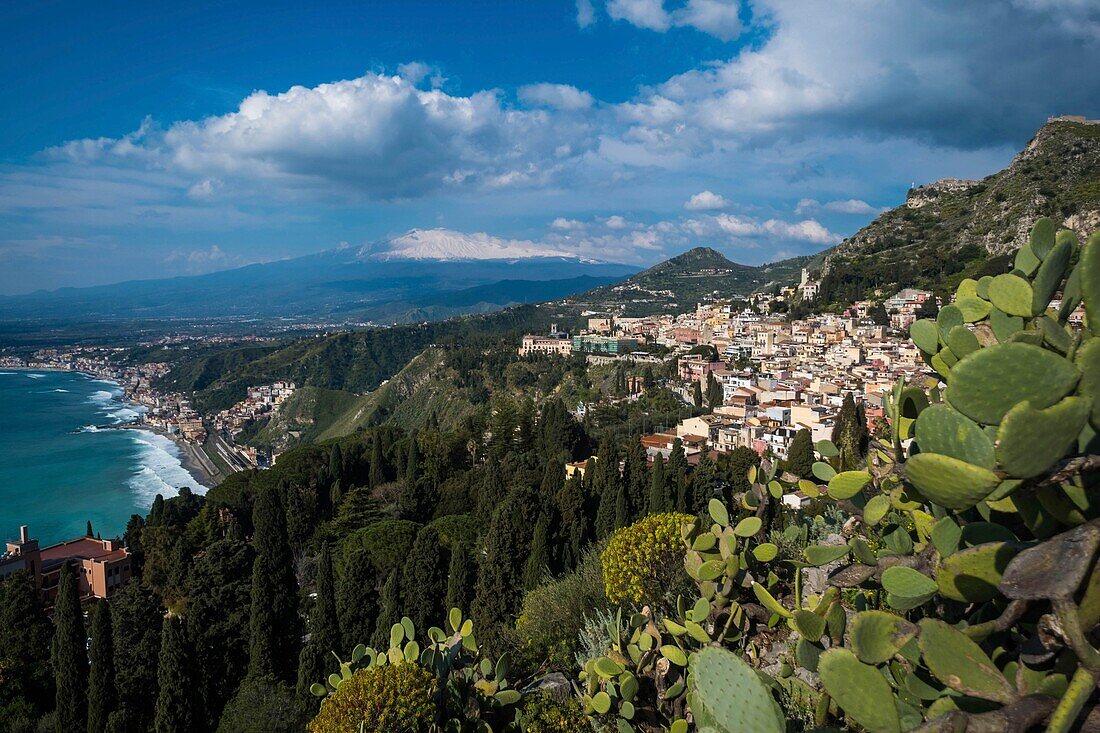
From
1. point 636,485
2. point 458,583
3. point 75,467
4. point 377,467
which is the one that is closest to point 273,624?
point 458,583

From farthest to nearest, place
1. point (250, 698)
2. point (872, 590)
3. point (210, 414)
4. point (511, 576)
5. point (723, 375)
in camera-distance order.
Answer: point (210, 414)
point (723, 375)
point (511, 576)
point (250, 698)
point (872, 590)

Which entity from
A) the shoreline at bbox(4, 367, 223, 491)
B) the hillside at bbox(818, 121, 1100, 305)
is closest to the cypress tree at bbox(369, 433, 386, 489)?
the shoreline at bbox(4, 367, 223, 491)

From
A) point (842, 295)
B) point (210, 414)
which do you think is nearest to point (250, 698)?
point (842, 295)

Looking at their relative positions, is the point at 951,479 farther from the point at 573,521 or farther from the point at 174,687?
the point at 573,521

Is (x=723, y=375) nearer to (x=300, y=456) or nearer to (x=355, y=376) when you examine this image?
(x=300, y=456)

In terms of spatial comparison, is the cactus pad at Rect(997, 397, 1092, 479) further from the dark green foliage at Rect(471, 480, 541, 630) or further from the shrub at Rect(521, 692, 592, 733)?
the dark green foliage at Rect(471, 480, 541, 630)

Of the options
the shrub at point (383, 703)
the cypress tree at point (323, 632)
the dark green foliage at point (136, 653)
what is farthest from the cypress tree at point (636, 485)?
the shrub at point (383, 703)
